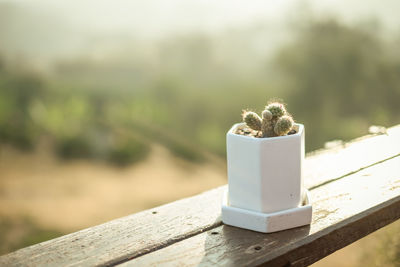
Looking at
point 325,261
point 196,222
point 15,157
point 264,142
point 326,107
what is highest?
point 264,142

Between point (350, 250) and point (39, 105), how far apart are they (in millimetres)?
3038

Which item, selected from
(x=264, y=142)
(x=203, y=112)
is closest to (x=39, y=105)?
(x=203, y=112)

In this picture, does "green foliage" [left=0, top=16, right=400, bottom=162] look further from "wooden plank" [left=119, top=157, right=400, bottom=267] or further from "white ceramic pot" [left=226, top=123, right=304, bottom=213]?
"white ceramic pot" [left=226, top=123, right=304, bottom=213]

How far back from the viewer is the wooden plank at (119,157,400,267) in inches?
33.4

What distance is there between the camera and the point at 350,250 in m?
2.96

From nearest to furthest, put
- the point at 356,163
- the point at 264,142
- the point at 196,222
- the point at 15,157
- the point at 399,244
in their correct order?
the point at 264,142 → the point at 196,222 → the point at 356,163 → the point at 399,244 → the point at 15,157

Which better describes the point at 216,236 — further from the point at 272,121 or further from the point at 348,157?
the point at 348,157

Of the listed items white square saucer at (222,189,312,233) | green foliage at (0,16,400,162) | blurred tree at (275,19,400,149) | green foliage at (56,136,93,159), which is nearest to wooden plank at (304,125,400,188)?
white square saucer at (222,189,312,233)

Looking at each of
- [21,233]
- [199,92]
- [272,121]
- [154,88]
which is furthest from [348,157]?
[21,233]

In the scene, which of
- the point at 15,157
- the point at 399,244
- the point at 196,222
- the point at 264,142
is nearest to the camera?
the point at 264,142

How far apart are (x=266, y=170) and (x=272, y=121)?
104 millimetres

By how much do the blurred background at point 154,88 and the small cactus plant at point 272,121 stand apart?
130 inches

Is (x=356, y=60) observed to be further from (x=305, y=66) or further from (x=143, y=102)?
(x=143, y=102)

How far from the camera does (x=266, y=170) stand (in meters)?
0.93
